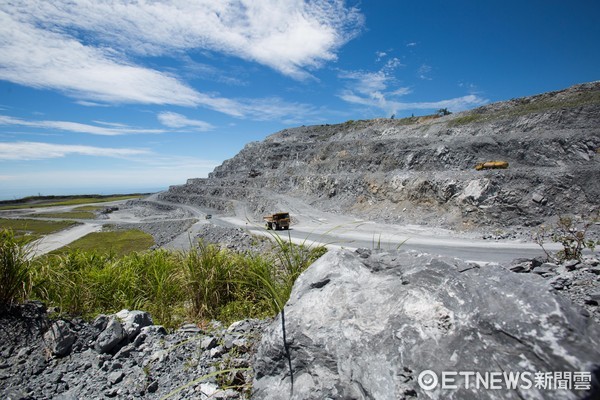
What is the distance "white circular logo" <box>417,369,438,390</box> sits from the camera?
2.01 m

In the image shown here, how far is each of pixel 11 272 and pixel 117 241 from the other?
140 feet

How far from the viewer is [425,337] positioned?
2.27 m

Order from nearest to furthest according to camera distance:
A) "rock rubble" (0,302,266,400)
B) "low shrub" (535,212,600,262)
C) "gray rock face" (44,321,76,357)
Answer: "rock rubble" (0,302,266,400) < "gray rock face" (44,321,76,357) < "low shrub" (535,212,600,262)

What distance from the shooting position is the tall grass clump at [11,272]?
166 inches

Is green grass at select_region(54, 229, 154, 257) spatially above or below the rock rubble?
below

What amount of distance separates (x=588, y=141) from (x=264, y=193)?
37978mm

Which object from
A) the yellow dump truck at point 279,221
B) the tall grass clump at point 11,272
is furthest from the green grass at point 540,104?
the tall grass clump at point 11,272

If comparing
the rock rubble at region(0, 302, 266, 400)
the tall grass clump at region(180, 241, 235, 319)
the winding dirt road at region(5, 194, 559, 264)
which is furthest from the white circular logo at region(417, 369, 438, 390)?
the tall grass clump at region(180, 241, 235, 319)

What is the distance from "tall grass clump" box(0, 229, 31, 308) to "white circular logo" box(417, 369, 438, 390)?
542 centimetres

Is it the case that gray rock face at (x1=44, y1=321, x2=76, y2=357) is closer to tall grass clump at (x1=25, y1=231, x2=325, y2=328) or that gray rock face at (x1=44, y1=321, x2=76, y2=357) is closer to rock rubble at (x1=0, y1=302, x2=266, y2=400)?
rock rubble at (x1=0, y1=302, x2=266, y2=400)

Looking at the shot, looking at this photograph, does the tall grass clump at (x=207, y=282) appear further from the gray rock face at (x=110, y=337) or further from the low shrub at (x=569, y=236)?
the low shrub at (x=569, y=236)

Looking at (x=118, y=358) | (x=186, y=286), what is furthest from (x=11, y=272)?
(x=186, y=286)

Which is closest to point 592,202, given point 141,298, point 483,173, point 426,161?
point 483,173

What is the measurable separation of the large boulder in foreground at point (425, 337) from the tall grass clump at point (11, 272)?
13.2 feet
